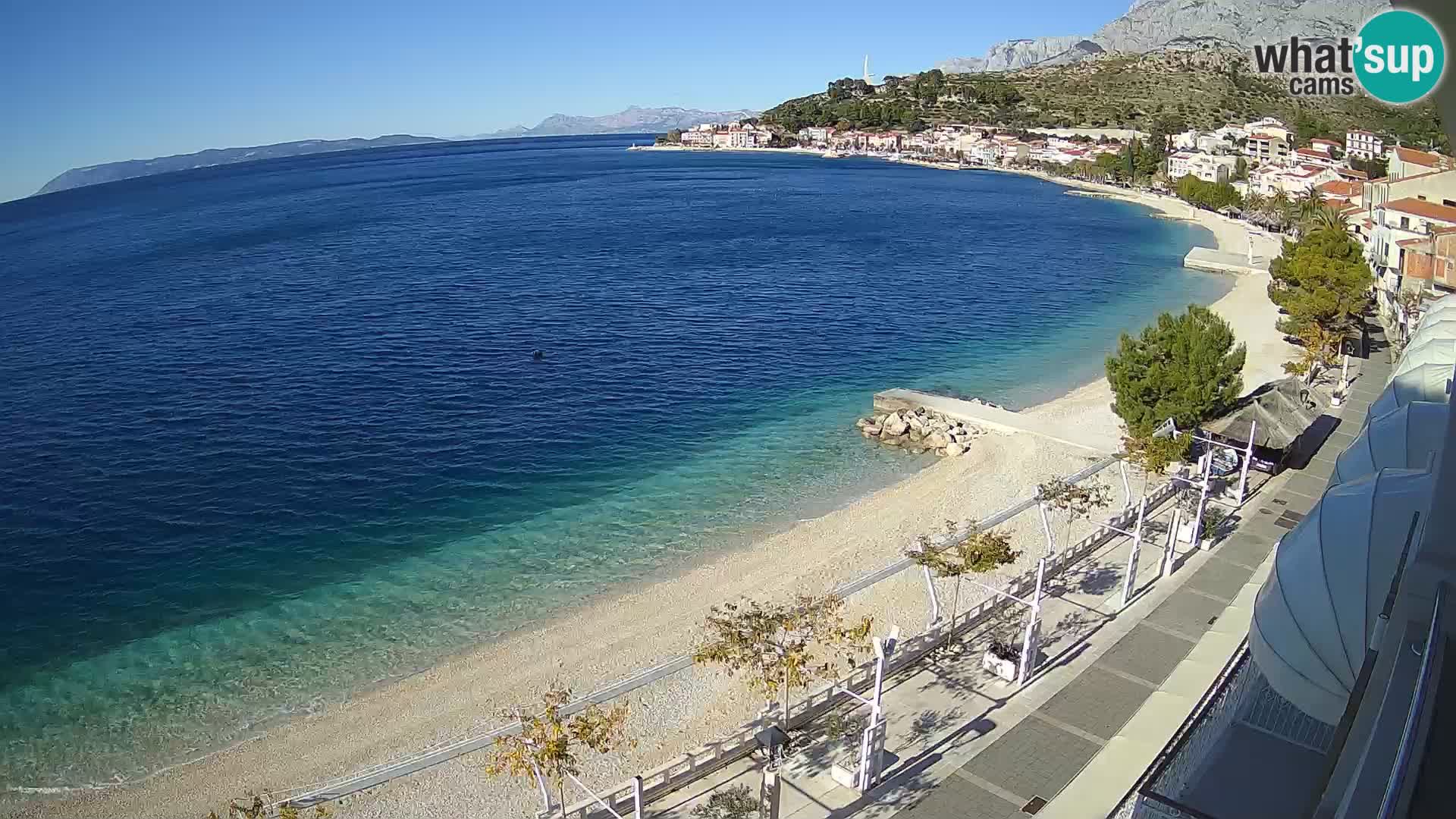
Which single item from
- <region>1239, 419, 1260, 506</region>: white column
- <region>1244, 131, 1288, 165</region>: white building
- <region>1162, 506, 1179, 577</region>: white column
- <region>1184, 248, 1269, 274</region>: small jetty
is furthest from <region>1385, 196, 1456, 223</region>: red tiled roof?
<region>1244, 131, 1288, 165</region>: white building

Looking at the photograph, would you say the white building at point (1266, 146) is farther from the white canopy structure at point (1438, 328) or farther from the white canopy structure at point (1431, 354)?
the white canopy structure at point (1431, 354)

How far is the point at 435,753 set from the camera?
47.1 feet

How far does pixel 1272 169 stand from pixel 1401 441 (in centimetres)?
8643

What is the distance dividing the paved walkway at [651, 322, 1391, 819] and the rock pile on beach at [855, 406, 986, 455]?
9791mm

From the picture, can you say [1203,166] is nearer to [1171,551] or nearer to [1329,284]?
[1329,284]

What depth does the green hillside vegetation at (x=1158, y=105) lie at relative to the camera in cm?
13650

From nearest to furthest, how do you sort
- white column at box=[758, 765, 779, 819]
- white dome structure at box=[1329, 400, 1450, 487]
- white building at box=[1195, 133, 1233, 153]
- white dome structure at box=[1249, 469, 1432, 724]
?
white dome structure at box=[1249, 469, 1432, 724] < white column at box=[758, 765, 779, 819] < white dome structure at box=[1329, 400, 1450, 487] < white building at box=[1195, 133, 1233, 153]

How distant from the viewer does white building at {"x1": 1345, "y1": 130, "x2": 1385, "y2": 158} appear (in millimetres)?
98637

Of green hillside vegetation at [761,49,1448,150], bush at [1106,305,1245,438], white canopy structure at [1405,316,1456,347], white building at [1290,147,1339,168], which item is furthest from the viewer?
green hillside vegetation at [761,49,1448,150]

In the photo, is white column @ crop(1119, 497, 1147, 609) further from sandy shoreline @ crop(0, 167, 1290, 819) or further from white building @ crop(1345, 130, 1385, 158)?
white building @ crop(1345, 130, 1385, 158)

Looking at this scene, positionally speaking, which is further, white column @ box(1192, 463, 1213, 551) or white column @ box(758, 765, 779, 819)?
white column @ box(1192, 463, 1213, 551)

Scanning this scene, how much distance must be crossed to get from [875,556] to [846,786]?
9789 millimetres

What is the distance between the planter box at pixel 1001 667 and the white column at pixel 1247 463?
31.1ft

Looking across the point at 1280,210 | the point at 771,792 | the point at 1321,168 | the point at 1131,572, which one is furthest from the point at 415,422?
the point at 1321,168
